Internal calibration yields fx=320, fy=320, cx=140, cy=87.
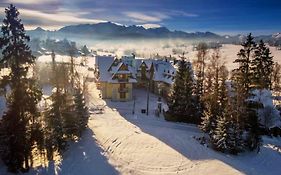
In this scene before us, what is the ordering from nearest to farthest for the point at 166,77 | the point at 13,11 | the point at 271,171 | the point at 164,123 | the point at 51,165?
the point at 13,11
the point at 51,165
the point at 271,171
the point at 164,123
the point at 166,77

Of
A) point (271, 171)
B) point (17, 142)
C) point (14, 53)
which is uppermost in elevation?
point (14, 53)

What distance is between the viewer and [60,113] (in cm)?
3631

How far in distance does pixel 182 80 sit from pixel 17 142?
28205mm

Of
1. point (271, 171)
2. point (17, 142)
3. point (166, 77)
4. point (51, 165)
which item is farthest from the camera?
point (166, 77)

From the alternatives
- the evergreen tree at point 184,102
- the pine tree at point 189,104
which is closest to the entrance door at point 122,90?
the evergreen tree at point 184,102

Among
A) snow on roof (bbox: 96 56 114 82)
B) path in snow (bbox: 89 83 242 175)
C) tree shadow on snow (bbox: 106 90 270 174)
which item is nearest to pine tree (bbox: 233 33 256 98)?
tree shadow on snow (bbox: 106 90 270 174)

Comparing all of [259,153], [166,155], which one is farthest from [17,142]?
[259,153]

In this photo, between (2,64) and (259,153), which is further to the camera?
(259,153)

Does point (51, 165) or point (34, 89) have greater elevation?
point (34, 89)

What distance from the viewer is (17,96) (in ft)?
92.0

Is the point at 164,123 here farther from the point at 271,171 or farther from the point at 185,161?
the point at 271,171

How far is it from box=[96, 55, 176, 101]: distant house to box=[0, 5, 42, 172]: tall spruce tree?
29.6 metres

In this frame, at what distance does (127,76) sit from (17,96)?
34823 mm

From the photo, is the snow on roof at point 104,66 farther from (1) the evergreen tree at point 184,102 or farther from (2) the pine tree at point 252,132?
(2) the pine tree at point 252,132
